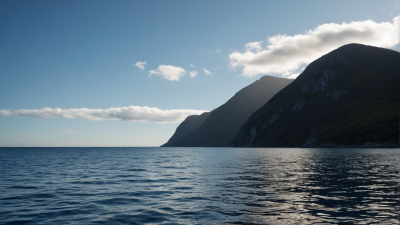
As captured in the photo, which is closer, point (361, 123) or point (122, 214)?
point (122, 214)

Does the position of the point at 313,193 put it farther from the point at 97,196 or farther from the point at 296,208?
the point at 97,196

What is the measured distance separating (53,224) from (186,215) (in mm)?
6427

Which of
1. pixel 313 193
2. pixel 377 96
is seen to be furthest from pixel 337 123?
pixel 313 193

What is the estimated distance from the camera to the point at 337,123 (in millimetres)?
169875

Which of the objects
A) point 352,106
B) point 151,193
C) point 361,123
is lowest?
point 151,193

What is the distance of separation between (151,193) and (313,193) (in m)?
12.6

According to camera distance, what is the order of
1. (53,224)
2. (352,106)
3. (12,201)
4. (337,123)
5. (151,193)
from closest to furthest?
(53,224) → (12,201) → (151,193) → (337,123) → (352,106)

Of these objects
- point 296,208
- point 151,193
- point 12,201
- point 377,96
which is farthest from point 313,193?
point 377,96

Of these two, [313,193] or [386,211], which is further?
[313,193]

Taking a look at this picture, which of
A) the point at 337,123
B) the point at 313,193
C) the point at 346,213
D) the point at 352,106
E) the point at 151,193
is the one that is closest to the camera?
the point at 346,213

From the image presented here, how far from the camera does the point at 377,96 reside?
174 metres

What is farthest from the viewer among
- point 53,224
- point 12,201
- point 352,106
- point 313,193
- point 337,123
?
point 352,106

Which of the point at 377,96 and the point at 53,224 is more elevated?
the point at 377,96

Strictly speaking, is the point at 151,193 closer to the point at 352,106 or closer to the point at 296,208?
the point at 296,208
